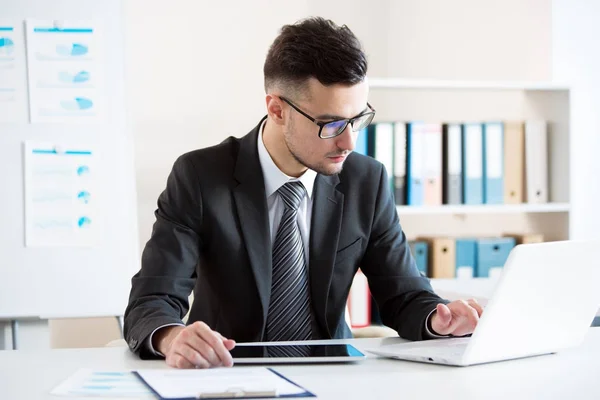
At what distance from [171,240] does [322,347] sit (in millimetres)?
441

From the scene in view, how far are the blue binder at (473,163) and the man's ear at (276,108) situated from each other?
1.68 meters

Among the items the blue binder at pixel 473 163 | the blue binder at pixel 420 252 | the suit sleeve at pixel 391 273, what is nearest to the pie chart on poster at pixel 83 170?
the suit sleeve at pixel 391 273

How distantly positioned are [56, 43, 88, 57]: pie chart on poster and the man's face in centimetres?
132

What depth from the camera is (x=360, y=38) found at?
12.2 feet

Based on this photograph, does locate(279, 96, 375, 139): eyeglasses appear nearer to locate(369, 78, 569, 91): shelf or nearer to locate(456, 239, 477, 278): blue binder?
locate(369, 78, 569, 91): shelf

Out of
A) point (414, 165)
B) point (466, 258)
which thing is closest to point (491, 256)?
point (466, 258)

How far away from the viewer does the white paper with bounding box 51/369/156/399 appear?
3.93 ft

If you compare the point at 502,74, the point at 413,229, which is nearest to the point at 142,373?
the point at 413,229

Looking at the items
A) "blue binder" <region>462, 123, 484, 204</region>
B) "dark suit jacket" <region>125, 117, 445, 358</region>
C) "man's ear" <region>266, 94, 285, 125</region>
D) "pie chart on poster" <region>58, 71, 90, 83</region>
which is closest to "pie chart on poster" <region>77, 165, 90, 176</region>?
"pie chart on poster" <region>58, 71, 90, 83</region>

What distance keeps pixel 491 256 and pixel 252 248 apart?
197cm

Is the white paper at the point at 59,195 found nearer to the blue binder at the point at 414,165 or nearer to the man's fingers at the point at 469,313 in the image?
the blue binder at the point at 414,165

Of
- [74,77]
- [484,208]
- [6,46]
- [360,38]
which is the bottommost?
[484,208]

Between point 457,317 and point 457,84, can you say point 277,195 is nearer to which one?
point 457,317

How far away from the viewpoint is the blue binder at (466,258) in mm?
3545
